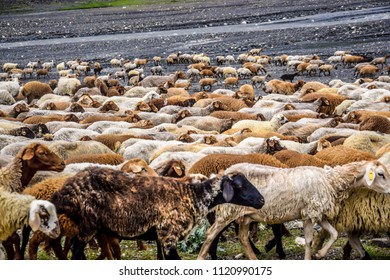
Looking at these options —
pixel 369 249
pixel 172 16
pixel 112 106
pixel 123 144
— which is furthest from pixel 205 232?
pixel 112 106

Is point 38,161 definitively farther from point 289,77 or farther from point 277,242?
point 289,77

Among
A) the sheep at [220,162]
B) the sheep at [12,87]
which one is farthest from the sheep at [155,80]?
the sheep at [220,162]

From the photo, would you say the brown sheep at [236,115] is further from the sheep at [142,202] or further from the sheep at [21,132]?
the sheep at [142,202]

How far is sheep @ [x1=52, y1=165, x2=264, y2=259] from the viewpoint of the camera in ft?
18.3

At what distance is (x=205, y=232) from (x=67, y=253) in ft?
3.41

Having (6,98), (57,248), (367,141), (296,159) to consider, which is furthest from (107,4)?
(6,98)

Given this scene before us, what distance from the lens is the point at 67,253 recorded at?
6.11 m

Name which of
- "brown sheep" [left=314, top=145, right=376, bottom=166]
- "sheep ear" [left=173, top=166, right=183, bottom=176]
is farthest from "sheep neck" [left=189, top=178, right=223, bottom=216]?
"brown sheep" [left=314, top=145, right=376, bottom=166]

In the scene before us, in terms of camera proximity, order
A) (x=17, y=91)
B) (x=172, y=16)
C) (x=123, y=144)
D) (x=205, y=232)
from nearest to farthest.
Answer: (x=205, y=232), (x=123, y=144), (x=172, y=16), (x=17, y=91)

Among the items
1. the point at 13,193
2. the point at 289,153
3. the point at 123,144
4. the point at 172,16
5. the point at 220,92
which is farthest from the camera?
the point at 220,92

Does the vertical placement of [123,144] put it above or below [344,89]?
above

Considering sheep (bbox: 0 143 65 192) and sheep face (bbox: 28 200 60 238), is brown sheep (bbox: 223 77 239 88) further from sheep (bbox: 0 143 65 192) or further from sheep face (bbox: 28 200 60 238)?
sheep face (bbox: 28 200 60 238)

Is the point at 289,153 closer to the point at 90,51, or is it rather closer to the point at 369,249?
the point at 369,249

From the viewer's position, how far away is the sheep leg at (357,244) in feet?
20.5
